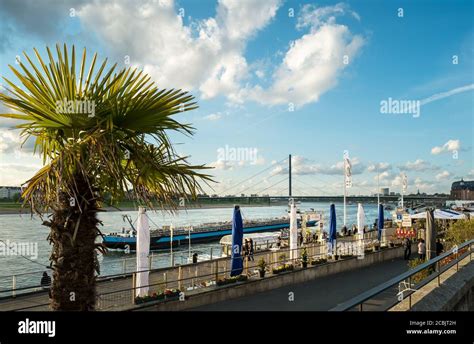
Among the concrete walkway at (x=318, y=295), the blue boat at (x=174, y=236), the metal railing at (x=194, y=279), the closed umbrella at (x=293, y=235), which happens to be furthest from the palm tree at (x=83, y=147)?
the blue boat at (x=174, y=236)

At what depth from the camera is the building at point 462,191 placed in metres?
128

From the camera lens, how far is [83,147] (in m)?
4.18

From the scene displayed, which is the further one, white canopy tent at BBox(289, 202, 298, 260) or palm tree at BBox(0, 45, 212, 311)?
white canopy tent at BBox(289, 202, 298, 260)

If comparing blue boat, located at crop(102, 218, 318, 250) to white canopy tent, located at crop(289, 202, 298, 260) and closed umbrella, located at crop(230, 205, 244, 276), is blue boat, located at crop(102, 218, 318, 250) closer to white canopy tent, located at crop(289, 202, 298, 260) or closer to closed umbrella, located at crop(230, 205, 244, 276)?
white canopy tent, located at crop(289, 202, 298, 260)

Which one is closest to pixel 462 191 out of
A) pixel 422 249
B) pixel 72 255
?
pixel 422 249

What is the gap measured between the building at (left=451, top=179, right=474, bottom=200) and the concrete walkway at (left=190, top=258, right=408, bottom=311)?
126 meters

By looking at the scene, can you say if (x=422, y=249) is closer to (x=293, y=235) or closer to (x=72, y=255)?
(x=293, y=235)

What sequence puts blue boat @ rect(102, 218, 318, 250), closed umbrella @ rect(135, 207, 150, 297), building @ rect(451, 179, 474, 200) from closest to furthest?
closed umbrella @ rect(135, 207, 150, 297) < blue boat @ rect(102, 218, 318, 250) < building @ rect(451, 179, 474, 200)

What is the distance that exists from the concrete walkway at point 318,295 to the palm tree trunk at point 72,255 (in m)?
7.55

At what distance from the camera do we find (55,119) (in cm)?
413

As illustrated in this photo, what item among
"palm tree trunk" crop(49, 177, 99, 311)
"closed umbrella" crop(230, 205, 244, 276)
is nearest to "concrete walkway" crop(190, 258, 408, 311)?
"closed umbrella" crop(230, 205, 244, 276)

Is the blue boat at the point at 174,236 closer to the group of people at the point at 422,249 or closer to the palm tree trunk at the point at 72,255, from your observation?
the group of people at the point at 422,249

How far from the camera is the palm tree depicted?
13.5 ft
